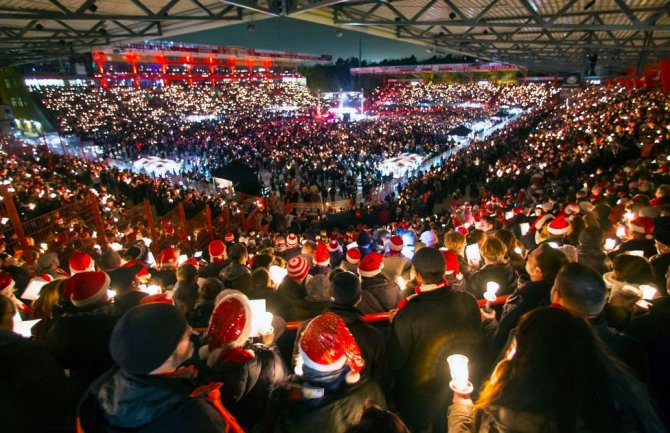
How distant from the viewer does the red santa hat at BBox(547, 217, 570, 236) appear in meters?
4.80

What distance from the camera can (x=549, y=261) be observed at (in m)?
2.66

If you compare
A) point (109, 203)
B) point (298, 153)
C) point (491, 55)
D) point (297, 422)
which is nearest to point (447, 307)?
point (297, 422)

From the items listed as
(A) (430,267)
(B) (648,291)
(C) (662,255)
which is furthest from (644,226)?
(A) (430,267)

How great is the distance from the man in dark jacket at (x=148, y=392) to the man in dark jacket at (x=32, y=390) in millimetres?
701

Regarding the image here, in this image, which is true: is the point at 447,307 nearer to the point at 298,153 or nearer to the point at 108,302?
the point at 108,302

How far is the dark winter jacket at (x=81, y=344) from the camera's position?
240 cm

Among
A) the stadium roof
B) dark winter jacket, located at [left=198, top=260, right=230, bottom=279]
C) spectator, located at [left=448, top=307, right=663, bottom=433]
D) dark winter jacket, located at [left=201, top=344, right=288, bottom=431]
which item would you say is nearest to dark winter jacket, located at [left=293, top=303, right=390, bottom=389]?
dark winter jacket, located at [left=201, top=344, right=288, bottom=431]

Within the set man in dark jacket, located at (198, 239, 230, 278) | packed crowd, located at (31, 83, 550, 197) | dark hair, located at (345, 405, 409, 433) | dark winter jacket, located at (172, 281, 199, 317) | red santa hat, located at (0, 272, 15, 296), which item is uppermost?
dark hair, located at (345, 405, 409, 433)

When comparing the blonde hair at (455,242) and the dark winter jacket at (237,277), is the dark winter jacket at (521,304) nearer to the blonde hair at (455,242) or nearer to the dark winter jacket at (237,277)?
the blonde hair at (455,242)

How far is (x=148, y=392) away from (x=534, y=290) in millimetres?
2396

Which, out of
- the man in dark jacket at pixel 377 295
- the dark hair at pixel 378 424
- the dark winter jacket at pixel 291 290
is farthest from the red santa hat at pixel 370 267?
the dark hair at pixel 378 424

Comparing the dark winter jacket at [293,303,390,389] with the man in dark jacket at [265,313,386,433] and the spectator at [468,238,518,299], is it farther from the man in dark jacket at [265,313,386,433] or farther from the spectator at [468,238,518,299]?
the spectator at [468,238,518,299]

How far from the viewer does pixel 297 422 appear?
5.02 feet

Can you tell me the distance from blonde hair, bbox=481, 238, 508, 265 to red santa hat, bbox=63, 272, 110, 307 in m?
3.26
